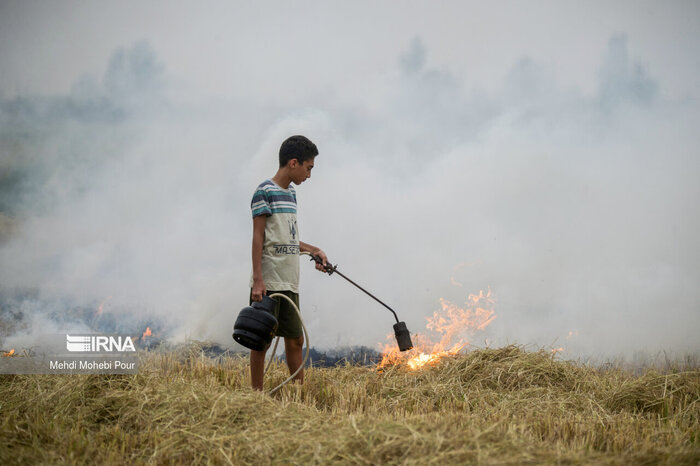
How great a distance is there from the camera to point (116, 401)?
12.3 ft

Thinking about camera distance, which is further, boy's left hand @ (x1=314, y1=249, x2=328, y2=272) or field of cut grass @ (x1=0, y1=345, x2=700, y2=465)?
boy's left hand @ (x1=314, y1=249, x2=328, y2=272)

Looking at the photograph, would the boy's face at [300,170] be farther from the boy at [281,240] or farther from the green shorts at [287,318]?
the green shorts at [287,318]

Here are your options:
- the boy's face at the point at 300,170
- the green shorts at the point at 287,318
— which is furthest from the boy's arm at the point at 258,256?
the boy's face at the point at 300,170

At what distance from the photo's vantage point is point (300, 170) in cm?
454

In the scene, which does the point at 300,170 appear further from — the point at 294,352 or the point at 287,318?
the point at 294,352

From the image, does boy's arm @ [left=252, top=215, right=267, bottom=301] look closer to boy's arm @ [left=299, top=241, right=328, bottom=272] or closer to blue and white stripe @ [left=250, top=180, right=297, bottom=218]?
Answer: blue and white stripe @ [left=250, top=180, right=297, bottom=218]

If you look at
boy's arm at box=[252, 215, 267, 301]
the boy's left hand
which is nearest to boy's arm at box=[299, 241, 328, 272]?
the boy's left hand

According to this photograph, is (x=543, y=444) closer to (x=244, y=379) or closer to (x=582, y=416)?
(x=582, y=416)

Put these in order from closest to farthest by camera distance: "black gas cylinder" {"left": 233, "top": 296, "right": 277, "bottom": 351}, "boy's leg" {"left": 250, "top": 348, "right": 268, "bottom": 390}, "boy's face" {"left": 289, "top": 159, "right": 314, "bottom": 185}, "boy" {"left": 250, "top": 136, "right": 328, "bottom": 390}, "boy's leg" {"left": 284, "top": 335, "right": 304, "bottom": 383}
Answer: "black gas cylinder" {"left": 233, "top": 296, "right": 277, "bottom": 351} < "boy" {"left": 250, "top": 136, "right": 328, "bottom": 390} < "boy's leg" {"left": 250, "top": 348, "right": 268, "bottom": 390} < "boy's face" {"left": 289, "top": 159, "right": 314, "bottom": 185} < "boy's leg" {"left": 284, "top": 335, "right": 304, "bottom": 383}

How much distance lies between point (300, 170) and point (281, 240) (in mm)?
643

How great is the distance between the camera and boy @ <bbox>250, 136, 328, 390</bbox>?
430cm

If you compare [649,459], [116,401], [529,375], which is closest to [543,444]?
[649,459]

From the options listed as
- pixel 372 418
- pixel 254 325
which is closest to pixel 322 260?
pixel 254 325

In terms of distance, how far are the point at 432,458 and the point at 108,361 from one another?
3.25m
